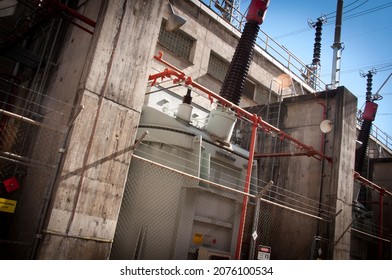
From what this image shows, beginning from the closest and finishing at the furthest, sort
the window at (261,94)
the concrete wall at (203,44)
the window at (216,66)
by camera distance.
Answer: the concrete wall at (203,44) < the window at (216,66) < the window at (261,94)

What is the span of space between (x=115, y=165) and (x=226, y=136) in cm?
396

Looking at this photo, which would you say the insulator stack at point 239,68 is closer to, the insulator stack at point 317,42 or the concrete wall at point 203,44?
the concrete wall at point 203,44

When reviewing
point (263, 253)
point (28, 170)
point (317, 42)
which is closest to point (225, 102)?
point (263, 253)

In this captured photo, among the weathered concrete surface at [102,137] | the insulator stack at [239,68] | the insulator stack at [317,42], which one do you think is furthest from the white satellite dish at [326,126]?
the insulator stack at [317,42]

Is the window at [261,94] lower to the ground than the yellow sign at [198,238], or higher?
higher

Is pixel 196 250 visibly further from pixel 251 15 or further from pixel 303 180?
pixel 251 15

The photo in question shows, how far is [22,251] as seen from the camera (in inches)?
186

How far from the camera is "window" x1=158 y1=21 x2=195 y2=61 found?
1279 centimetres

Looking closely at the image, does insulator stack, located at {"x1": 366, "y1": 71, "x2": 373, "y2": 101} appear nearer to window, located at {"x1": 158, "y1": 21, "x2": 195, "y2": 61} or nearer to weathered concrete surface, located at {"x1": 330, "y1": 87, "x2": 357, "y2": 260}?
weathered concrete surface, located at {"x1": 330, "y1": 87, "x2": 357, "y2": 260}

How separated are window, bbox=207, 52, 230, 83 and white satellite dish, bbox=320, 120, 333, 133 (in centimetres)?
610

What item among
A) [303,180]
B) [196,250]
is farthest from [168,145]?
[303,180]

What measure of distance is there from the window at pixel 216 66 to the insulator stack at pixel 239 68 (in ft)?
14.1

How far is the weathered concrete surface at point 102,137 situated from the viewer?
14.3 feet

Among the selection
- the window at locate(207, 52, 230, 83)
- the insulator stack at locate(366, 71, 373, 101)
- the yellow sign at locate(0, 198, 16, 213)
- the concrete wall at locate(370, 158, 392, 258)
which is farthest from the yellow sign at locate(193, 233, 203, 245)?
the insulator stack at locate(366, 71, 373, 101)
